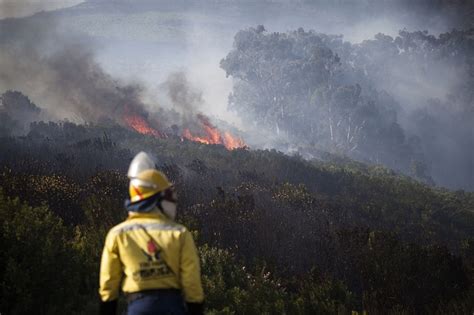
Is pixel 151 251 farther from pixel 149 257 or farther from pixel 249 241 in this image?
pixel 249 241

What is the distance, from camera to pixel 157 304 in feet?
9.03

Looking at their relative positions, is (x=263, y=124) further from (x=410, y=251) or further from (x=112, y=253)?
(x=112, y=253)

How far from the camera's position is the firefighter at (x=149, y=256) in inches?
109

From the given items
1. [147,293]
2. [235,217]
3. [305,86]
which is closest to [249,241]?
[235,217]

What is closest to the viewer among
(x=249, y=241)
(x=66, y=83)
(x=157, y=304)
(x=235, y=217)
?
(x=157, y=304)

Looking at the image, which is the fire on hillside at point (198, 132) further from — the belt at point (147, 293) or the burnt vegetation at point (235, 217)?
the belt at point (147, 293)

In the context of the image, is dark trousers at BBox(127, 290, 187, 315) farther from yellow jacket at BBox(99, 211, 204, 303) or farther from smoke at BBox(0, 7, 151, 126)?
smoke at BBox(0, 7, 151, 126)

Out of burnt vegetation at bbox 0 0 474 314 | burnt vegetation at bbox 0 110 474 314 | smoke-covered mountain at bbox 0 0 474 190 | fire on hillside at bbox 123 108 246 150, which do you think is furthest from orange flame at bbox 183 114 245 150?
burnt vegetation at bbox 0 110 474 314

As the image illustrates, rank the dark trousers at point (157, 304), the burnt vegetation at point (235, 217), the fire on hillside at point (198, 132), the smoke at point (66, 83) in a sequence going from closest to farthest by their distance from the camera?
the dark trousers at point (157, 304), the burnt vegetation at point (235, 217), the fire on hillside at point (198, 132), the smoke at point (66, 83)

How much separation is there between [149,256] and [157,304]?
0.99 ft

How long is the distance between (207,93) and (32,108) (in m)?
52.4

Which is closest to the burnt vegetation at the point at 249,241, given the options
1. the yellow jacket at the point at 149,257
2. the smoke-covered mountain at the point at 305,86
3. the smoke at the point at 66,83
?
the yellow jacket at the point at 149,257

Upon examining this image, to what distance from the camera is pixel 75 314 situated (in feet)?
15.6

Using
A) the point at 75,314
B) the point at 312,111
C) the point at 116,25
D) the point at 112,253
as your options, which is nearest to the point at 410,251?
the point at 75,314
